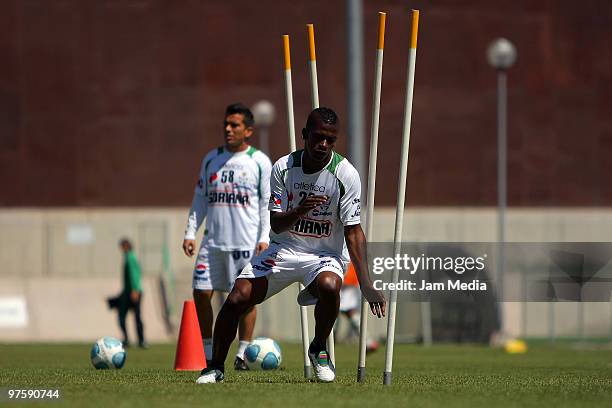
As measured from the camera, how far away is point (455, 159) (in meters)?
36.1

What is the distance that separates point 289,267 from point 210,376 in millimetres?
1045

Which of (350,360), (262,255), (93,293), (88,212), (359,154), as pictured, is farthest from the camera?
(88,212)

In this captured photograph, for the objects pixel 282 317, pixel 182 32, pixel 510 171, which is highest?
pixel 182 32

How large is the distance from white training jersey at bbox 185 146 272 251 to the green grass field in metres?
1.37

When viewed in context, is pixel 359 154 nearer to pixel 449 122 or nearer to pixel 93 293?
pixel 93 293

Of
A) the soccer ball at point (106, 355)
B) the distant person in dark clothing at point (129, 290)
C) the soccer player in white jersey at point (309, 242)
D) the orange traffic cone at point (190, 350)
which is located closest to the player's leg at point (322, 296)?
the soccer player in white jersey at point (309, 242)

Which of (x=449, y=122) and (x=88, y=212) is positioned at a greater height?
(x=449, y=122)

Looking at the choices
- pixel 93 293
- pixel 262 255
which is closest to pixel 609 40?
pixel 93 293

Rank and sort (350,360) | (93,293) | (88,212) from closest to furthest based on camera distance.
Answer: (350,360), (93,293), (88,212)

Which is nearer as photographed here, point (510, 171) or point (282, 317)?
point (282, 317)

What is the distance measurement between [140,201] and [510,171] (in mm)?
9662

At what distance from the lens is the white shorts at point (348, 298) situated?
71.6 ft

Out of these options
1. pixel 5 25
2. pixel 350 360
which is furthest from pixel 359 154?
pixel 5 25

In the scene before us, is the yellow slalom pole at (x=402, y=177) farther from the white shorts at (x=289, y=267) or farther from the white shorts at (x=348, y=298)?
the white shorts at (x=348, y=298)
